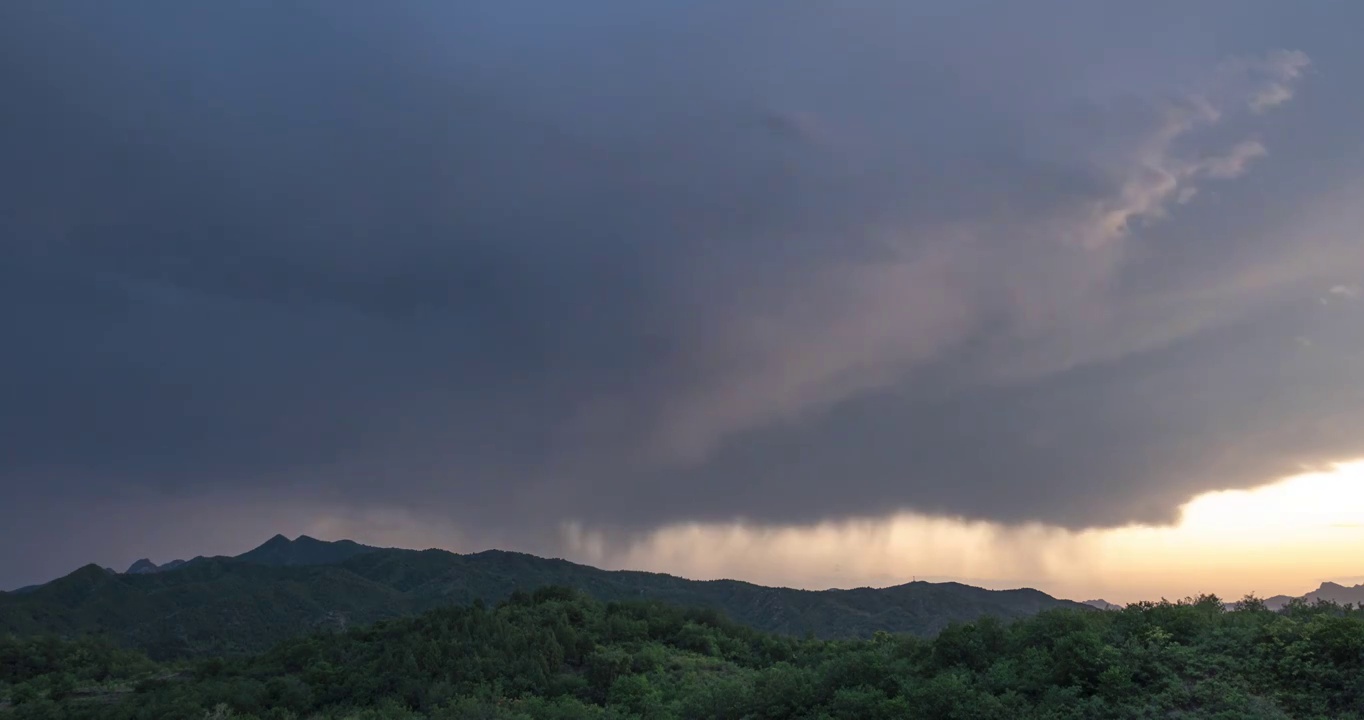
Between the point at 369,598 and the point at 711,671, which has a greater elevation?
the point at 369,598

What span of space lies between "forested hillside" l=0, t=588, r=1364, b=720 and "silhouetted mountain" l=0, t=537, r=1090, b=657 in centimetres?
5145

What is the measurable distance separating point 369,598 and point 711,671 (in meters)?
110

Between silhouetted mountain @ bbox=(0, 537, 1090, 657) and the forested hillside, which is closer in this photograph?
the forested hillside

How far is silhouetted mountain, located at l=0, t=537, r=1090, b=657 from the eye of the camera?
111m

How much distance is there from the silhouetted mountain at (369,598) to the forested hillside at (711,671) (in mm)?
51447

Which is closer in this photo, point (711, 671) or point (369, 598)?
point (711, 671)

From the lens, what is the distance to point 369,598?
134 meters

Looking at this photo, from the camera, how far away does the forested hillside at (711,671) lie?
63.6 feet

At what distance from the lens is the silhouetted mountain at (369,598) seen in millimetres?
111375

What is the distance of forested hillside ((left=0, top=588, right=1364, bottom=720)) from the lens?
63.6ft

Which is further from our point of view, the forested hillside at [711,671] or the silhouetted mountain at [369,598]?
the silhouetted mountain at [369,598]

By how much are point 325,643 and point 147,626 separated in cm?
8572

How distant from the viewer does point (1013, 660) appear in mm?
23047

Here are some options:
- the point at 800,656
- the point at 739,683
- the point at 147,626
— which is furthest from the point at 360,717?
the point at 147,626
